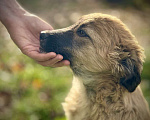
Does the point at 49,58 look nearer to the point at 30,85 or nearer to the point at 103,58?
the point at 103,58

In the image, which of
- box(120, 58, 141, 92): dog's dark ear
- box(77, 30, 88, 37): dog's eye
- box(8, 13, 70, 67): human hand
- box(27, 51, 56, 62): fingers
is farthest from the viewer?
box(77, 30, 88, 37): dog's eye

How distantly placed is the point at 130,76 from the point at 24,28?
1.83 m

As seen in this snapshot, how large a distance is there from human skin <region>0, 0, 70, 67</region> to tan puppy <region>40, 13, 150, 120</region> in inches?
7.3

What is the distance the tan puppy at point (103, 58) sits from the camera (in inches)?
134

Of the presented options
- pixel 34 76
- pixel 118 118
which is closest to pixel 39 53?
pixel 118 118

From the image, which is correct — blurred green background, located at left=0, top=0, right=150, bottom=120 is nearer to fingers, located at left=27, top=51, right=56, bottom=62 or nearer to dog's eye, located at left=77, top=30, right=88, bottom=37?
fingers, located at left=27, top=51, right=56, bottom=62

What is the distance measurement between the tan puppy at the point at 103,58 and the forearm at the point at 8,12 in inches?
28.7

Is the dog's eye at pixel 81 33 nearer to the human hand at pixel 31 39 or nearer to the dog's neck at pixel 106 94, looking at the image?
the human hand at pixel 31 39

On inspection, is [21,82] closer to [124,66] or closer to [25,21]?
[25,21]

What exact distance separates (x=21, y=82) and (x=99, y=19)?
2.35 m

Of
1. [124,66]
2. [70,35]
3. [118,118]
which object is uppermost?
[70,35]

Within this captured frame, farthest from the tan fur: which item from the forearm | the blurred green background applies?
the blurred green background

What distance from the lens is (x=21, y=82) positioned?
4.97 m

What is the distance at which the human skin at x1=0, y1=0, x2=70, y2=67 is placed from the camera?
3564mm
